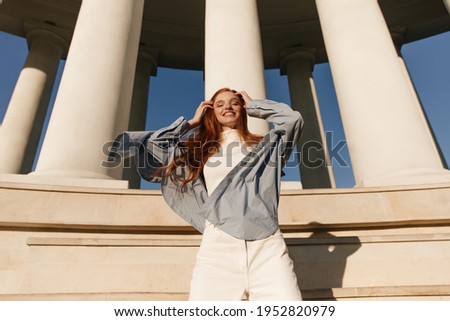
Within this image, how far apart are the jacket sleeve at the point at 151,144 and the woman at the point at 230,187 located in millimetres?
92

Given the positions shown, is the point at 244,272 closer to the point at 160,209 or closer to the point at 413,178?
the point at 160,209

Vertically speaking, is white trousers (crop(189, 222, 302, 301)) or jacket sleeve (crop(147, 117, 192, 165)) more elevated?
jacket sleeve (crop(147, 117, 192, 165))

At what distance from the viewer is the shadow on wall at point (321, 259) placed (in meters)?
41.4

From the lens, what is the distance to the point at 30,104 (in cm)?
12738

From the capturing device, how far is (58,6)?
454 feet

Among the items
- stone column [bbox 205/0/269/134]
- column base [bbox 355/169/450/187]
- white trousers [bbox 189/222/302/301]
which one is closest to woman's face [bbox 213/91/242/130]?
white trousers [bbox 189/222/302/301]

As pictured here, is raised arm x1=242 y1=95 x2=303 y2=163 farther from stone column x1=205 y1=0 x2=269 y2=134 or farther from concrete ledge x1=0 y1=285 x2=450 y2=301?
stone column x1=205 y1=0 x2=269 y2=134

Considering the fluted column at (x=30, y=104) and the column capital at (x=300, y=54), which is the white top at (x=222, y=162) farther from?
the column capital at (x=300, y=54)

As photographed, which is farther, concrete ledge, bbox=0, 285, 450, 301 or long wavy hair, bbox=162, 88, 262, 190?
concrete ledge, bbox=0, 285, 450, 301

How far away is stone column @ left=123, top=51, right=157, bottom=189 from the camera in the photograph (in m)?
129

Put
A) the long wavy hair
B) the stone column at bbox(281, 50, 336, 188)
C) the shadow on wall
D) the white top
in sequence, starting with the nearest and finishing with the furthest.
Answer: the white top, the long wavy hair, the shadow on wall, the stone column at bbox(281, 50, 336, 188)

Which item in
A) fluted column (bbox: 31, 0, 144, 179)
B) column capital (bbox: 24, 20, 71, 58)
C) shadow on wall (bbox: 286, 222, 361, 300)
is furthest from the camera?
column capital (bbox: 24, 20, 71, 58)

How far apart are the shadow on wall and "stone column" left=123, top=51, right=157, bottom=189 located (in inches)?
3734

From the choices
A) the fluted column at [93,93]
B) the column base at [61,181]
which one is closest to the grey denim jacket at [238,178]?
the column base at [61,181]
